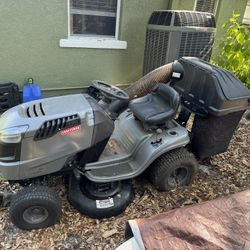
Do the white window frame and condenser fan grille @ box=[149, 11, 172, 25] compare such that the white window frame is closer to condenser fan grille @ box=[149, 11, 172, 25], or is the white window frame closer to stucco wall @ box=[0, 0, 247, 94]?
stucco wall @ box=[0, 0, 247, 94]

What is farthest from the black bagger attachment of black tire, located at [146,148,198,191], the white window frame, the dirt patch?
the white window frame

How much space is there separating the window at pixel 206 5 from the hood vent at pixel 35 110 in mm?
3936

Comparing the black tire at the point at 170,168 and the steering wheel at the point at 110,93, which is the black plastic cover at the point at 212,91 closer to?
the black tire at the point at 170,168

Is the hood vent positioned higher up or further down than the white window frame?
further down

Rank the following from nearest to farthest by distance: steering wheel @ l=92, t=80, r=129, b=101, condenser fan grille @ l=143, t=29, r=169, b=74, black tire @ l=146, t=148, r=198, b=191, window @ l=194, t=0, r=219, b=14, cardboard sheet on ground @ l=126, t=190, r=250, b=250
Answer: cardboard sheet on ground @ l=126, t=190, r=250, b=250 < steering wheel @ l=92, t=80, r=129, b=101 < black tire @ l=146, t=148, r=198, b=191 < condenser fan grille @ l=143, t=29, r=169, b=74 < window @ l=194, t=0, r=219, b=14

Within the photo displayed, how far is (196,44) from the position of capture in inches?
153

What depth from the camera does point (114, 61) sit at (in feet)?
14.4

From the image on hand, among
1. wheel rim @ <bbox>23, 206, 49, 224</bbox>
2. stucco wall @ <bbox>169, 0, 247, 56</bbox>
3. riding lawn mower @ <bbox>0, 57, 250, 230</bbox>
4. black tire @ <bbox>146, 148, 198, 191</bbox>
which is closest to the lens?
riding lawn mower @ <bbox>0, 57, 250, 230</bbox>

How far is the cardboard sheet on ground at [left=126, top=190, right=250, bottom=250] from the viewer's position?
1.12 m

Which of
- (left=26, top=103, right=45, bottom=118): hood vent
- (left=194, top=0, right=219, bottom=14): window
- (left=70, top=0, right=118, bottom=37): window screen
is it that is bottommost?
(left=26, top=103, right=45, bottom=118): hood vent

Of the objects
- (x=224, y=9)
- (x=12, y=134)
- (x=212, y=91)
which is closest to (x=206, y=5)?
(x=224, y=9)

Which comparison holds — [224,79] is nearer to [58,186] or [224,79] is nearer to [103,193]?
[103,193]

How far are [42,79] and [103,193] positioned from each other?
8.25ft

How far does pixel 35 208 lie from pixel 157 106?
4.23 ft
